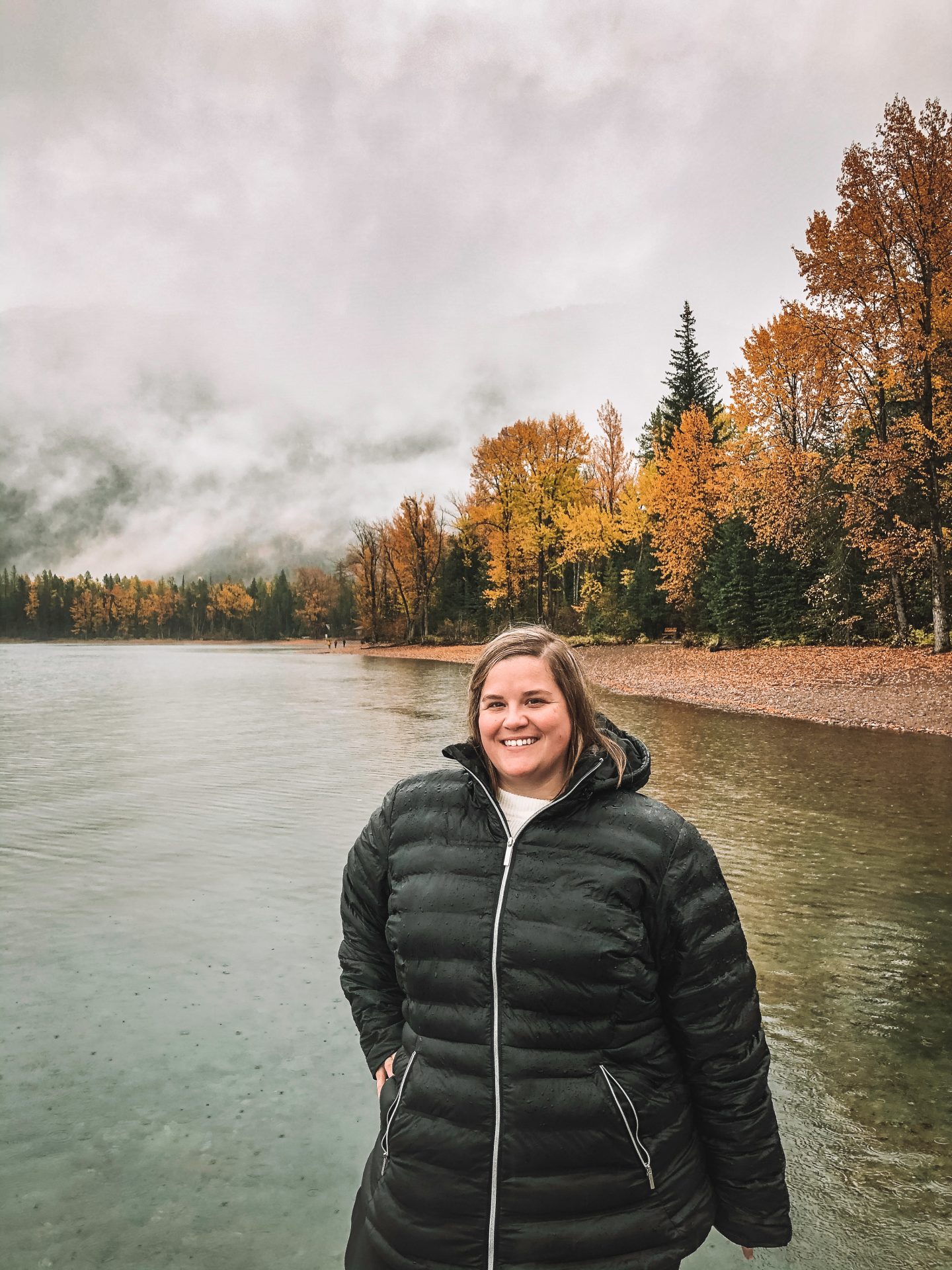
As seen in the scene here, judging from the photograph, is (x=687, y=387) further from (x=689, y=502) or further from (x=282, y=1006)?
(x=282, y=1006)

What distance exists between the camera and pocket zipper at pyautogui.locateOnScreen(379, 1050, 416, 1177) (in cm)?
170

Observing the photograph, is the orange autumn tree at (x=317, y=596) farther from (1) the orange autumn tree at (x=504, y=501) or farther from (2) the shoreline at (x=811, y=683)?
(2) the shoreline at (x=811, y=683)

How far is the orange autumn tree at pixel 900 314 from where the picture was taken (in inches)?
663

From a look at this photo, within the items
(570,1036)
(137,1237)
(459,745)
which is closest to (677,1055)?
(570,1036)

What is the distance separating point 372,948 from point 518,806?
571 mm

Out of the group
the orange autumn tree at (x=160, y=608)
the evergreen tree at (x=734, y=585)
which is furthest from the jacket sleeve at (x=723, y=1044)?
the orange autumn tree at (x=160, y=608)

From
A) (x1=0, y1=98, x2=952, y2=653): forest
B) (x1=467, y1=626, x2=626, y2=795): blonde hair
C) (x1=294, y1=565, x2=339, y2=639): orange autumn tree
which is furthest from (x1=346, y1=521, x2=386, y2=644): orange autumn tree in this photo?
(x1=467, y1=626, x2=626, y2=795): blonde hair

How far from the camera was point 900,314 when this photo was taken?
17594 millimetres

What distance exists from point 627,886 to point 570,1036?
34 centimetres

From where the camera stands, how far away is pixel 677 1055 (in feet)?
5.71

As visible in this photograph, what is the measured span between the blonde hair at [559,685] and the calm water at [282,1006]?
1831 millimetres

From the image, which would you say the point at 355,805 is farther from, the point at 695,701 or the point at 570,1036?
the point at 695,701

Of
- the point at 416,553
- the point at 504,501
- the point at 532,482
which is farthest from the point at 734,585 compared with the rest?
the point at 416,553

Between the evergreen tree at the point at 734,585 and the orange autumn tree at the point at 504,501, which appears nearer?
the evergreen tree at the point at 734,585
